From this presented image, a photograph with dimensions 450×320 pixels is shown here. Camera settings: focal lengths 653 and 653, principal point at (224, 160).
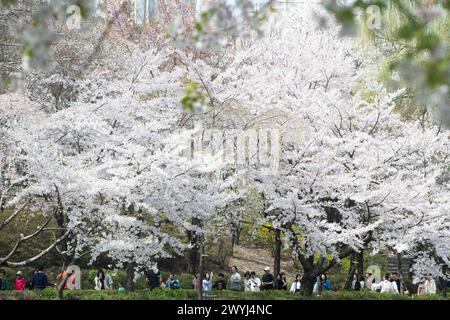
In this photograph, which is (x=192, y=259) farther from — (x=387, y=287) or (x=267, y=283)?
(x=387, y=287)

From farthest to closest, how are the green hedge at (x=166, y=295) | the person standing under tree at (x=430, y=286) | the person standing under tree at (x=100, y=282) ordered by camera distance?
the person standing under tree at (x=430, y=286) → the person standing under tree at (x=100, y=282) → the green hedge at (x=166, y=295)

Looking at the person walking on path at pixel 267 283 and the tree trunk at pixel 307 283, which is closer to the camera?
the tree trunk at pixel 307 283

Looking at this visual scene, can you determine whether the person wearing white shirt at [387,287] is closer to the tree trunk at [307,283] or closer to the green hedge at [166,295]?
the green hedge at [166,295]

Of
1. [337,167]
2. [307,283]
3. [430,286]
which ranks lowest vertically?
[307,283]

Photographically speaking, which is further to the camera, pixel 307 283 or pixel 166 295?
pixel 307 283

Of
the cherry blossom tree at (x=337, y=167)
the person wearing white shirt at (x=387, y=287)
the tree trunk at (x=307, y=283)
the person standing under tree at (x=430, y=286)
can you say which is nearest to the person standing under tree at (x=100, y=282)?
the cherry blossom tree at (x=337, y=167)

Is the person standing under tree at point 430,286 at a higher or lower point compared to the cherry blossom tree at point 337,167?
lower

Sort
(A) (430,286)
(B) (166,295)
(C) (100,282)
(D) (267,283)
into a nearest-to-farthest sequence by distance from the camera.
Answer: (B) (166,295)
(C) (100,282)
(D) (267,283)
(A) (430,286)

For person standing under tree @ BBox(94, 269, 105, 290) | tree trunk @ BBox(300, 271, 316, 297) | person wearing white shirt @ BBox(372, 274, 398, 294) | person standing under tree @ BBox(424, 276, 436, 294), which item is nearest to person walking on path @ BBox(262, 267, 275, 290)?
tree trunk @ BBox(300, 271, 316, 297)

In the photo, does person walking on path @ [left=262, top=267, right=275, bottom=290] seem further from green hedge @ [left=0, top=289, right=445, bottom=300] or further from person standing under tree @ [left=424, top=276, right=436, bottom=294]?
person standing under tree @ [left=424, top=276, right=436, bottom=294]

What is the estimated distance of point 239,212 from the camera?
14734 mm

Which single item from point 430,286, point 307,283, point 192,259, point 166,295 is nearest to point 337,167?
point 307,283

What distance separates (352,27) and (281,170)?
10.7m

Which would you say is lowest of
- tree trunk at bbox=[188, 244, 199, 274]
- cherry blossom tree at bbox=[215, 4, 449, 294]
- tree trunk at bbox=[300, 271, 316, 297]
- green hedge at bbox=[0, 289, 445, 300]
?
green hedge at bbox=[0, 289, 445, 300]
